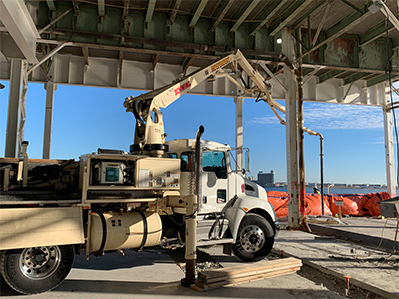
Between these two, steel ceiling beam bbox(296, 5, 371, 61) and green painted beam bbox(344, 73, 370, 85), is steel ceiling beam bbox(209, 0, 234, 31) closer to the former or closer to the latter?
steel ceiling beam bbox(296, 5, 371, 61)

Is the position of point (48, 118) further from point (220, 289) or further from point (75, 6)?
point (220, 289)

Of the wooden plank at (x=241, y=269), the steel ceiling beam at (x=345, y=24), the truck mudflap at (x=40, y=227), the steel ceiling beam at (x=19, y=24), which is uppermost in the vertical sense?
the steel ceiling beam at (x=345, y=24)

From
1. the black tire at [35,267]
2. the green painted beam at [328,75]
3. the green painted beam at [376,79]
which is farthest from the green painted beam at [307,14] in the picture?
the black tire at [35,267]

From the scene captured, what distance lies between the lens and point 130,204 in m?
6.85

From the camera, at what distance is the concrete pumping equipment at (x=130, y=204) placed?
5.32 metres

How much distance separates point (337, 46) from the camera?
1434cm

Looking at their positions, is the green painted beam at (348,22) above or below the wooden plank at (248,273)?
above

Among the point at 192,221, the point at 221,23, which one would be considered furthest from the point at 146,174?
the point at 221,23

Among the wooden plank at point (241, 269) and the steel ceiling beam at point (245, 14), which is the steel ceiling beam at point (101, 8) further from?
the wooden plank at point (241, 269)

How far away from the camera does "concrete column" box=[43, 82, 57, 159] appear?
15.0 m

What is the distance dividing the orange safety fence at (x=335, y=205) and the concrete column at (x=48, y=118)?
1143cm

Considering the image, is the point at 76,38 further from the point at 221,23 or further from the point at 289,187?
the point at 289,187

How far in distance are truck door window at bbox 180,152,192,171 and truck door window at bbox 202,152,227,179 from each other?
42cm

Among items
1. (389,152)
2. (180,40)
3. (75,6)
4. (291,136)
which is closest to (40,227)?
(75,6)
